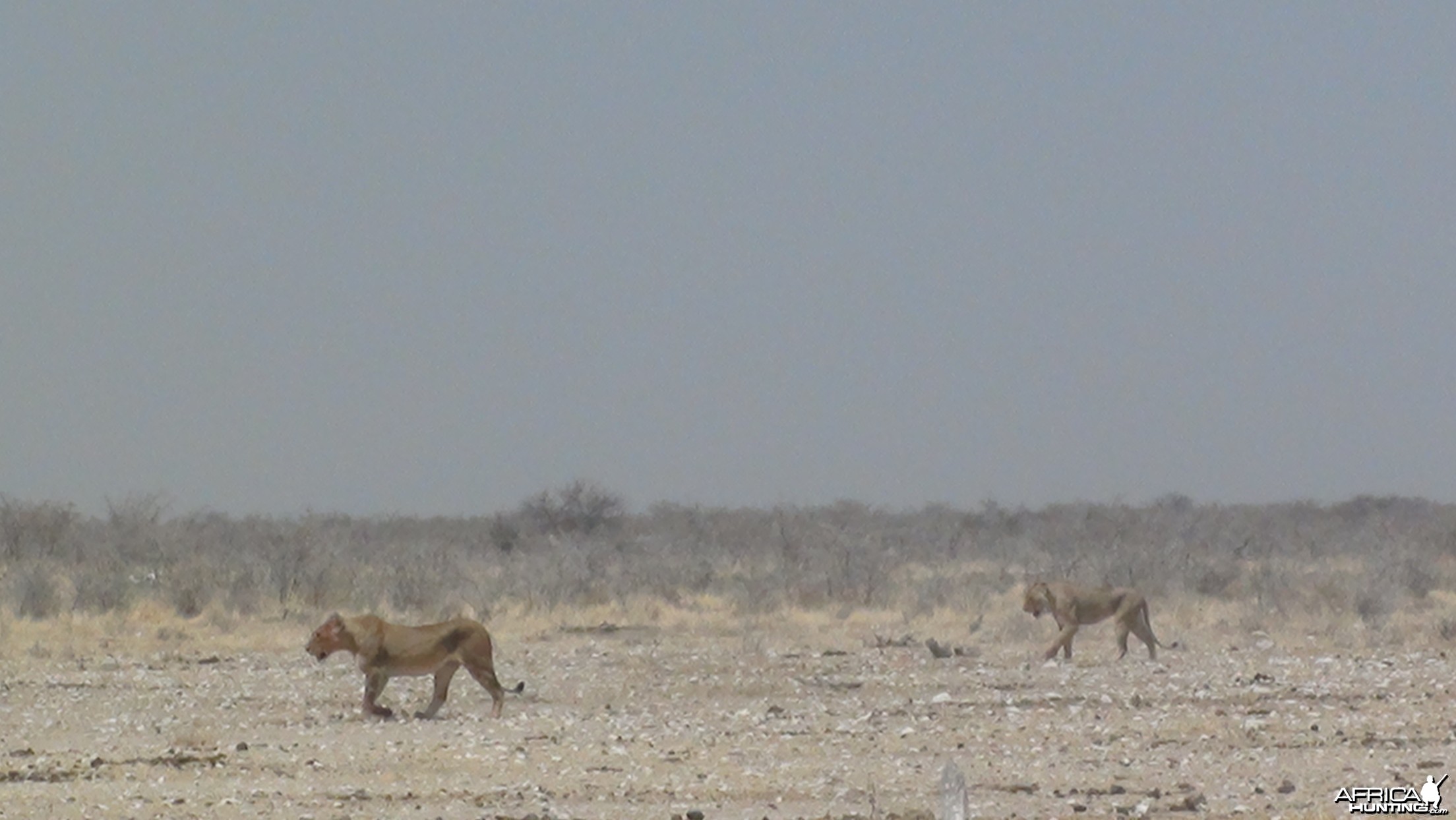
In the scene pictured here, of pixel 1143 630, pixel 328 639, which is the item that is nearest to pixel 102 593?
pixel 328 639

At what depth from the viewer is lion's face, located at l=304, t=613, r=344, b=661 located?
16250 mm

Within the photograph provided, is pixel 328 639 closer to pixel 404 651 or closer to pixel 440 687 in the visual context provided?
pixel 404 651

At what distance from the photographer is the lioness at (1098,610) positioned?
2177cm

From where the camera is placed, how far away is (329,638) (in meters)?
16.3

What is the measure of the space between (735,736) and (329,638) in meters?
3.61

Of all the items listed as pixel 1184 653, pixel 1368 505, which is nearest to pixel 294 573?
pixel 1184 653

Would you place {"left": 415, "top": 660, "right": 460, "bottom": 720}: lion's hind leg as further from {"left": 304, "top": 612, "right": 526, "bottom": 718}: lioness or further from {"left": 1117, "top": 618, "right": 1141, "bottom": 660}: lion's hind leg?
{"left": 1117, "top": 618, "right": 1141, "bottom": 660}: lion's hind leg

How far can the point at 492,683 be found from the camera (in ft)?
53.9

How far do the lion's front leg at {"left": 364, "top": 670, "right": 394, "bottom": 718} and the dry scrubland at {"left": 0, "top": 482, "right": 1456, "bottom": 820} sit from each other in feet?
0.31

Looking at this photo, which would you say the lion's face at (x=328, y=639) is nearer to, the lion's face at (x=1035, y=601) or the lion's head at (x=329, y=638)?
the lion's head at (x=329, y=638)

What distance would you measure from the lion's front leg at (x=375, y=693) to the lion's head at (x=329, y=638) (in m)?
0.35

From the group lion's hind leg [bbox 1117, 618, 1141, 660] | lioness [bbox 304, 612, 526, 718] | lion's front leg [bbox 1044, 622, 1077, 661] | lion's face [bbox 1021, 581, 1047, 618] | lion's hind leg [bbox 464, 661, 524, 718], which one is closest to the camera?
lioness [bbox 304, 612, 526, 718]

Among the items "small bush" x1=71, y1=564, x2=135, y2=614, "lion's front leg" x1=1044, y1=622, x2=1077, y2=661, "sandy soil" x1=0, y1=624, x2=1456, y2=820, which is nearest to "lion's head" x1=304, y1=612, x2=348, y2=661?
"sandy soil" x1=0, y1=624, x2=1456, y2=820

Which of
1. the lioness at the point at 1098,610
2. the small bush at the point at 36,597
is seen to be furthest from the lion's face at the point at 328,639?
the small bush at the point at 36,597
